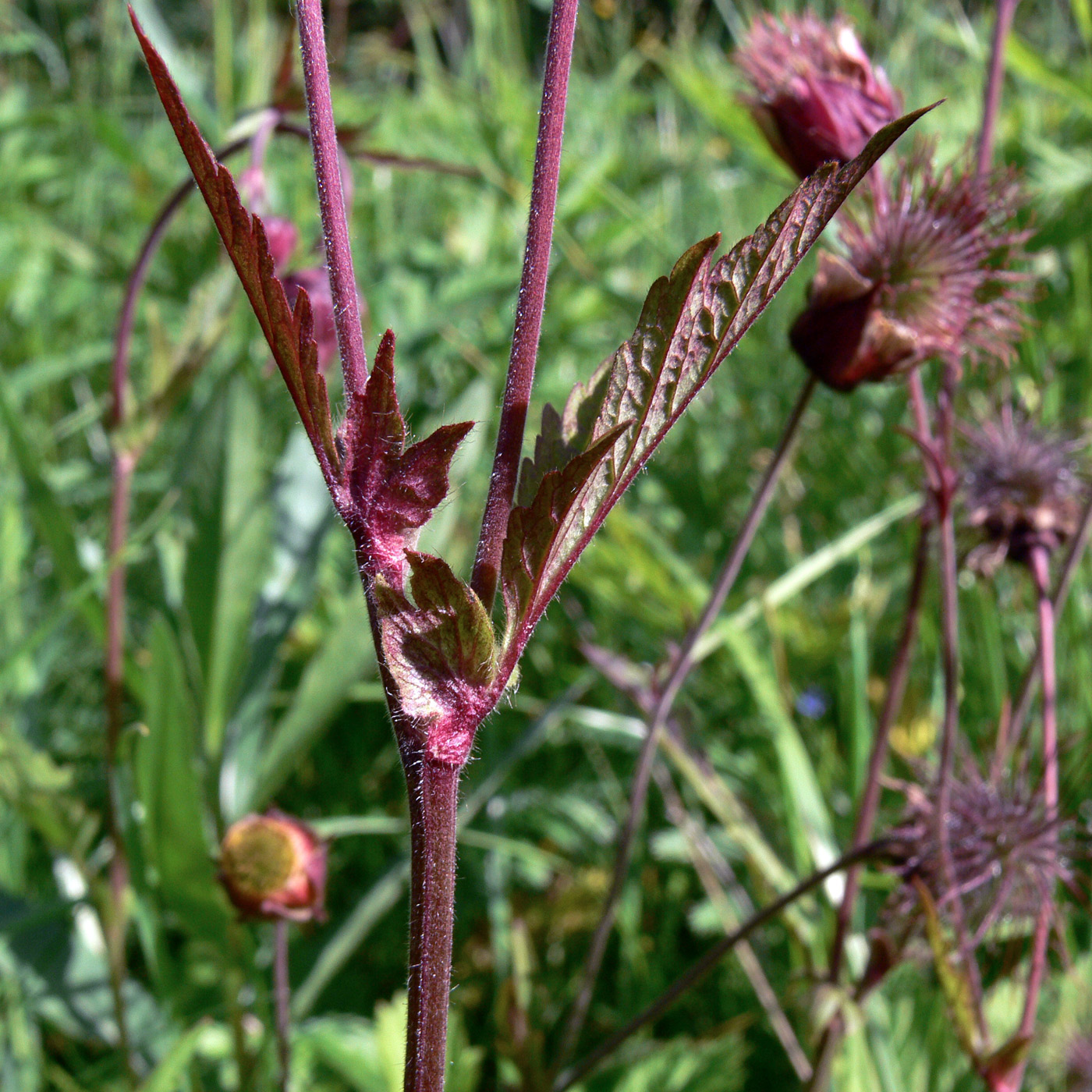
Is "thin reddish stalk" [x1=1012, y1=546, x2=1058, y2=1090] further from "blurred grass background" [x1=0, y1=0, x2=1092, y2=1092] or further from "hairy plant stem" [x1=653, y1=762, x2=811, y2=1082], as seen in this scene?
"hairy plant stem" [x1=653, y1=762, x2=811, y2=1082]

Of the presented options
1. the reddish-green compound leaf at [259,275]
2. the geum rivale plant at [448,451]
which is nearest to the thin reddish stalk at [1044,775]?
the geum rivale plant at [448,451]

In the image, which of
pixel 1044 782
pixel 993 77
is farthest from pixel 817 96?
pixel 1044 782

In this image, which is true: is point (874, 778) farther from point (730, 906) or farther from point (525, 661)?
point (525, 661)

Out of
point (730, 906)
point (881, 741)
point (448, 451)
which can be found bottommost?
point (730, 906)

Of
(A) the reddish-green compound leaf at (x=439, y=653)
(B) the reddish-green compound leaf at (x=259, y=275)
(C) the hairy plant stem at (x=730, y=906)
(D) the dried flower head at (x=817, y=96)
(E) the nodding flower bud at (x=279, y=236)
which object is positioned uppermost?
(E) the nodding flower bud at (x=279, y=236)

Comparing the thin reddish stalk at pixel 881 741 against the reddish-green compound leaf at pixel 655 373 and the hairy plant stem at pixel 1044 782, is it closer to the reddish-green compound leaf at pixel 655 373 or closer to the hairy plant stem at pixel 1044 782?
the hairy plant stem at pixel 1044 782

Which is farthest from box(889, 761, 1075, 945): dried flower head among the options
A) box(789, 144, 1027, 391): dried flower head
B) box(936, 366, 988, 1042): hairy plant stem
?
box(789, 144, 1027, 391): dried flower head
